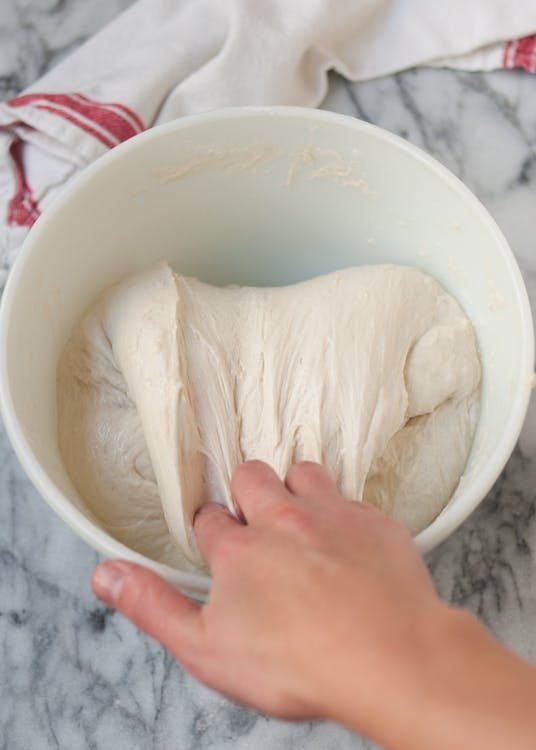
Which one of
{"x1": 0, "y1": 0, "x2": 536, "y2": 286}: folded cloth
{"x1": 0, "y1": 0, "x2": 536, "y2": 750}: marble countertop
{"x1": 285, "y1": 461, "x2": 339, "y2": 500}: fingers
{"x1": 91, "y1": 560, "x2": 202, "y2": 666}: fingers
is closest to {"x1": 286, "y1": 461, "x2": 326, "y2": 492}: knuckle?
{"x1": 285, "y1": 461, "x2": 339, "y2": 500}: fingers

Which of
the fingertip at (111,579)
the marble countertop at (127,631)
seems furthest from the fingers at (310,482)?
the marble countertop at (127,631)

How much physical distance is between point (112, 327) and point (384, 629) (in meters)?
0.37

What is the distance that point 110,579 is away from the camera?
516mm

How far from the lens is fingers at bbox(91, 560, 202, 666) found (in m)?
0.48

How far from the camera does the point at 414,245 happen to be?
73 cm

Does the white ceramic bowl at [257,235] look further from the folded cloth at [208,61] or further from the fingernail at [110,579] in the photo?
the folded cloth at [208,61]

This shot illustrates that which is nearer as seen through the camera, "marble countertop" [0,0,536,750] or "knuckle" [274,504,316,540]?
"knuckle" [274,504,316,540]

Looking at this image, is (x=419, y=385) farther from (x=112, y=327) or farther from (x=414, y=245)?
(x=112, y=327)

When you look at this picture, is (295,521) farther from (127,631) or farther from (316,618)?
(127,631)

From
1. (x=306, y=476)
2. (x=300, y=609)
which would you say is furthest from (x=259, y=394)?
(x=300, y=609)

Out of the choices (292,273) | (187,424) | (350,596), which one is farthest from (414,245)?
(350,596)

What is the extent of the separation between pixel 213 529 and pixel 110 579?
2.7 inches

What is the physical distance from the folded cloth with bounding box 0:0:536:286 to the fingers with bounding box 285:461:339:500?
15.4 inches

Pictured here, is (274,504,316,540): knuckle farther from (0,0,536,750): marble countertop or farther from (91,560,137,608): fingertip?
(0,0,536,750): marble countertop
